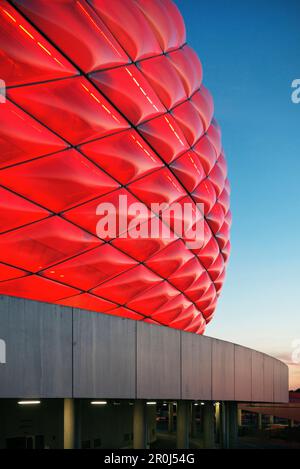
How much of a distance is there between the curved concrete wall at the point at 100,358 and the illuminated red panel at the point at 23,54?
3041 mm

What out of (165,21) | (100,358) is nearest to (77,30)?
(165,21)

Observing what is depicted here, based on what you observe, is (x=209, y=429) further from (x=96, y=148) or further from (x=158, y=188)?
(x=96, y=148)

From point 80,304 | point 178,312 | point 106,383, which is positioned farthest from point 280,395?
point 106,383

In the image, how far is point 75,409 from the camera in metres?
7.22

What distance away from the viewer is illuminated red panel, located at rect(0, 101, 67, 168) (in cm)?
623

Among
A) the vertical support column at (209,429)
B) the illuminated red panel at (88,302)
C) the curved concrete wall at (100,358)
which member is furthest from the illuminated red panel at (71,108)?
the vertical support column at (209,429)

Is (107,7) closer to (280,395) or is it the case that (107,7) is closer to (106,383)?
(106,383)

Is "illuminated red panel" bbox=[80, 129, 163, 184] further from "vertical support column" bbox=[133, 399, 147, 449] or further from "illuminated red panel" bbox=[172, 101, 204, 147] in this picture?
"vertical support column" bbox=[133, 399, 147, 449]

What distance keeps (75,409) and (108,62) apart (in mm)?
5453

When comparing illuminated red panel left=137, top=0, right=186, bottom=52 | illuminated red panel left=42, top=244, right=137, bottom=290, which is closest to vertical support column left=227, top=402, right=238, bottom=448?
illuminated red panel left=42, top=244, right=137, bottom=290

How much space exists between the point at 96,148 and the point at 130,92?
1060 mm

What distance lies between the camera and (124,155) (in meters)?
7.73

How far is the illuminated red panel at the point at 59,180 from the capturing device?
6855 mm

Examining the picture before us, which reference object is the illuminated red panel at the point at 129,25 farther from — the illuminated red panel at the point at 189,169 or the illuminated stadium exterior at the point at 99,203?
the illuminated red panel at the point at 189,169
